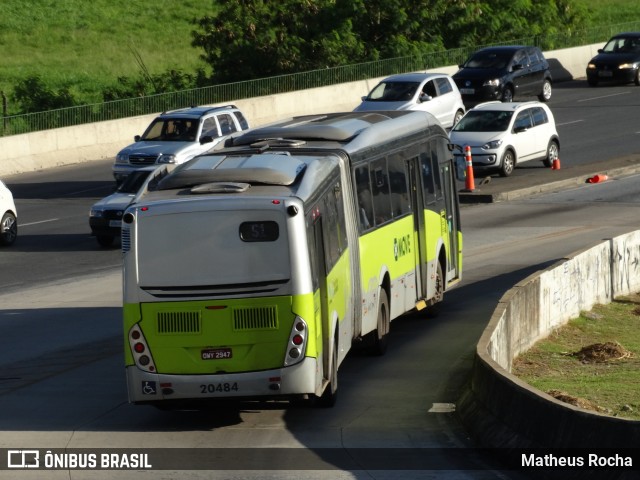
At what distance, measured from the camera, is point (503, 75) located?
46719 millimetres

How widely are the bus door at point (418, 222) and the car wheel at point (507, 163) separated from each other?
53.4 feet

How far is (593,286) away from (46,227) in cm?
1376

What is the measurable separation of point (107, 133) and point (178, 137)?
31.1 feet

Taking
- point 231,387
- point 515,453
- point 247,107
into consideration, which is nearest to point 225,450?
point 231,387

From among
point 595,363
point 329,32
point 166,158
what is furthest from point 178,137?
point 329,32

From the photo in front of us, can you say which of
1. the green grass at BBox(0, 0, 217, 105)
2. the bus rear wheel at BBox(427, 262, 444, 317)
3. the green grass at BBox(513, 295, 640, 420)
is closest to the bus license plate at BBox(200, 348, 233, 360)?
the green grass at BBox(513, 295, 640, 420)

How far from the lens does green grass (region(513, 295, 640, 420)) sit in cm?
1534

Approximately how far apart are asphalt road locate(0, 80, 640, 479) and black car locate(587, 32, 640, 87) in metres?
21.3

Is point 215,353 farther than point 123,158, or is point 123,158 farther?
point 123,158

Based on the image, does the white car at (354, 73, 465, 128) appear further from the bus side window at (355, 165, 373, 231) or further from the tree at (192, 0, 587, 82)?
the bus side window at (355, 165, 373, 231)

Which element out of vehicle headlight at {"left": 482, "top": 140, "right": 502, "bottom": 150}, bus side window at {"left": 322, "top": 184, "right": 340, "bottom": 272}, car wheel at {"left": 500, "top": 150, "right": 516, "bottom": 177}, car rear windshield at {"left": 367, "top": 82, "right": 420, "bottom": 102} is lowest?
car wheel at {"left": 500, "top": 150, "right": 516, "bottom": 177}

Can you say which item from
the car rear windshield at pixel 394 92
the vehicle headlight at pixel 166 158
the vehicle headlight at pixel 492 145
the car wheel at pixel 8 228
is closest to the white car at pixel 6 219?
the car wheel at pixel 8 228

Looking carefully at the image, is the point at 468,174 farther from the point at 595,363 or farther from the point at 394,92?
the point at 595,363

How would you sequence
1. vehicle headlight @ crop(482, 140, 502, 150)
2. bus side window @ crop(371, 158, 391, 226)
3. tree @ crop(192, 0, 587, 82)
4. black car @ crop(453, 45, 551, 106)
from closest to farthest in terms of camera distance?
bus side window @ crop(371, 158, 391, 226), vehicle headlight @ crop(482, 140, 502, 150), black car @ crop(453, 45, 551, 106), tree @ crop(192, 0, 587, 82)
